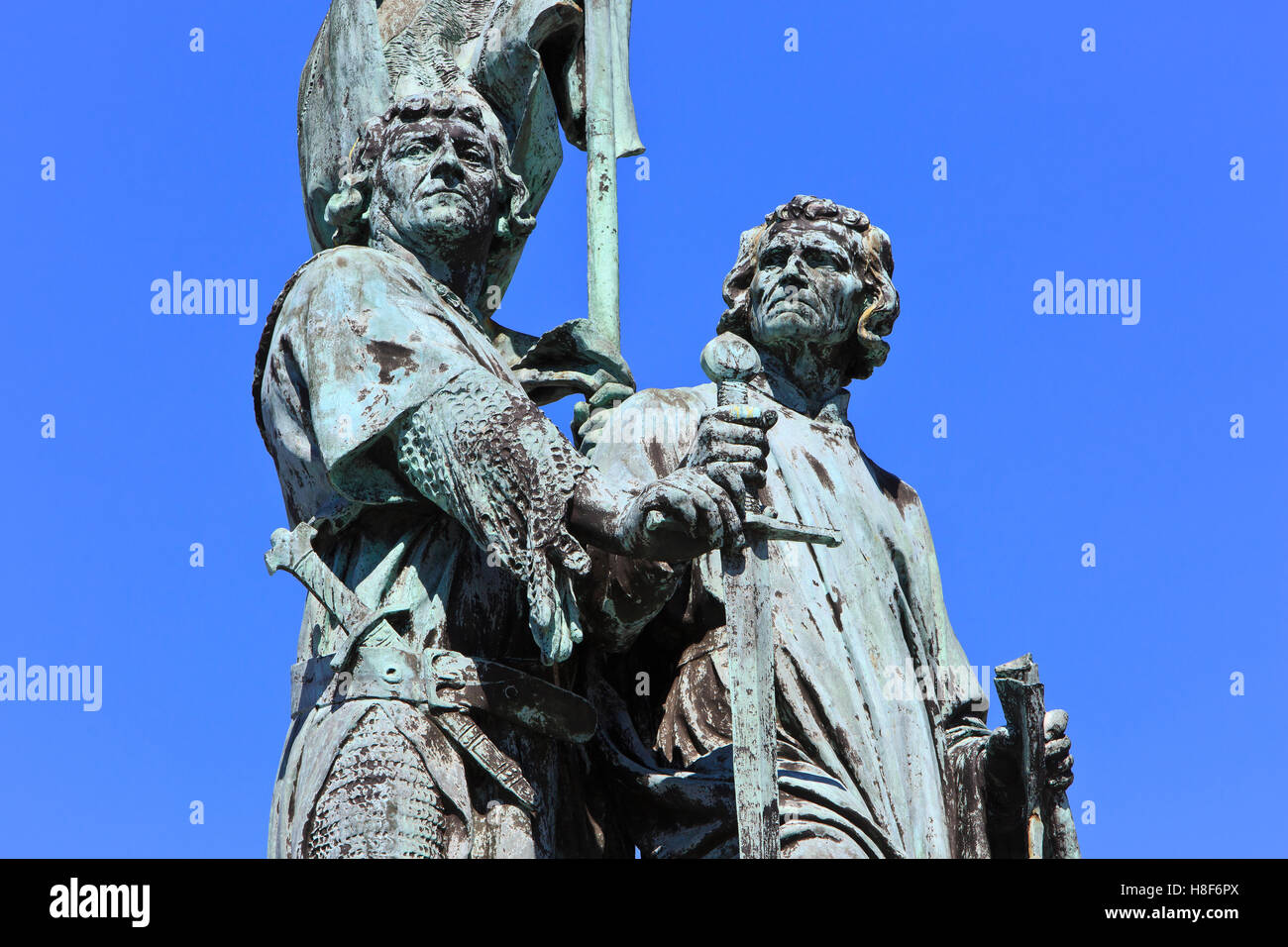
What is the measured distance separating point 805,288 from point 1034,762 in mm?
2489

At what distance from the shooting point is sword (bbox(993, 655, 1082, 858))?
1338cm

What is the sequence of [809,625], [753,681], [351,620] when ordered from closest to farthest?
1. [753,681]
2. [351,620]
3. [809,625]

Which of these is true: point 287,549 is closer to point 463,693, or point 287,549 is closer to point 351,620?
point 351,620

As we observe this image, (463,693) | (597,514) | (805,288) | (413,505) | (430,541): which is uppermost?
(805,288)

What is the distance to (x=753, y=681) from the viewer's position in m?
12.6

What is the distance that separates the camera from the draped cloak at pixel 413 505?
42.0ft

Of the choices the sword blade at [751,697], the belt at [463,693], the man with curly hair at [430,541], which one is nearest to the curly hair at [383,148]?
the man with curly hair at [430,541]

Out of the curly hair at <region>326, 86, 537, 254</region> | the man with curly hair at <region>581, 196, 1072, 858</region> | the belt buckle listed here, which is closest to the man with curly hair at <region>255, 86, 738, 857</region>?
the belt buckle

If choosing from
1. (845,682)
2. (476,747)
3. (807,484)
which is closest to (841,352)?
(807,484)

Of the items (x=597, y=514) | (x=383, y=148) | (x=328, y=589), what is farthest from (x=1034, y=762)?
(x=383, y=148)

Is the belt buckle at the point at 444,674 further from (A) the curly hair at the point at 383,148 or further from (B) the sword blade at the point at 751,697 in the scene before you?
(A) the curly hair at the point at 383,148

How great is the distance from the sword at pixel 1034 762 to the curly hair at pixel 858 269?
198 cm

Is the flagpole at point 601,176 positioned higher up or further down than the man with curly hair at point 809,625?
higher up

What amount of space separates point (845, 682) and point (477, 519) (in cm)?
196
